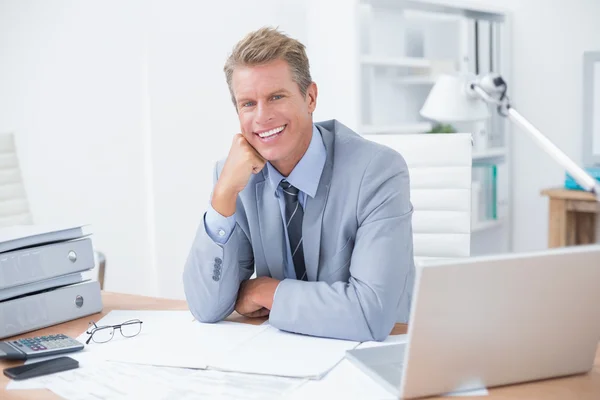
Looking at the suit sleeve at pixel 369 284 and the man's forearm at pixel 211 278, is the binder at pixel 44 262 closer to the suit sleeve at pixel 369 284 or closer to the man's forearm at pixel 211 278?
the man's forearm at pixel 211 278

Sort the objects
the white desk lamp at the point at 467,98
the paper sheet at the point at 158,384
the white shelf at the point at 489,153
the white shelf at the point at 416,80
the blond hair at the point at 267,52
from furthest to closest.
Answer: the white shelf at the point at 489,153 → the white shelf at the point at 416,80 → the blond hair at the point at 267,52 → the white desk lamp at the point at 467,98 → the paper sheet at the point at 158,384

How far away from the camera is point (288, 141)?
171 centimetres

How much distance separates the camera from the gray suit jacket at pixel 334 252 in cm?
148

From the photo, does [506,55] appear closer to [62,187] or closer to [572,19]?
[572,19]

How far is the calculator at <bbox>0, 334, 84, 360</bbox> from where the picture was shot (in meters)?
1.39

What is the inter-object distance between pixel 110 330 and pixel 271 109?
24.3 inches

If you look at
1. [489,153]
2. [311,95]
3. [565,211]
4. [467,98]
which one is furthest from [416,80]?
[467,98]

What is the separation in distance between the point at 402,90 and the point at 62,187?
5.84ft

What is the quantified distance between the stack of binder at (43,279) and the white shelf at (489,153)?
2609 mm

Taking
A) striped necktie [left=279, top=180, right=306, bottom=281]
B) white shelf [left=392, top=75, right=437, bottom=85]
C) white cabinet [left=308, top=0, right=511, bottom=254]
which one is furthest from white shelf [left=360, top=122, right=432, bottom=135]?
striped necktie [left=279, top=180, right=306, bottom=281]

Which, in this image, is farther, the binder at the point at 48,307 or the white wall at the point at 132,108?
the white wall at the point at 132,108

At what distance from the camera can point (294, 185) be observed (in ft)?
5.62

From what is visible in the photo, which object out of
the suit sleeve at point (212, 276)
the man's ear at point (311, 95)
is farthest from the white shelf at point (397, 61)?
the suit sleeve at point (212, 276)

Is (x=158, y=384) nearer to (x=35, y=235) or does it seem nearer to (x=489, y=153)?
(x=35, y=235)
